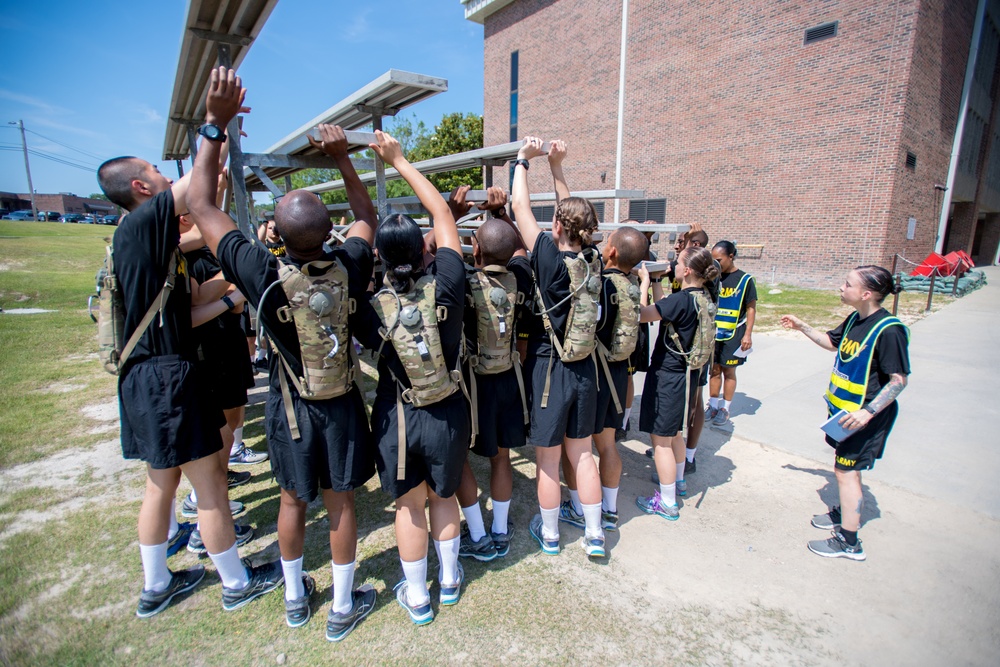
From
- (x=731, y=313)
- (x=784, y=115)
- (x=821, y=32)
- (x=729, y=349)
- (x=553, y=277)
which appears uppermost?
(x=821, y=32)

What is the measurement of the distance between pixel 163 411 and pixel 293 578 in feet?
3.45

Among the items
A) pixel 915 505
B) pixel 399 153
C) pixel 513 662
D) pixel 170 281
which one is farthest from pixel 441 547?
pixel 915 505

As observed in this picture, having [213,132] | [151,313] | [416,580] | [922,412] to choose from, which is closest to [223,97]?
[213,132]

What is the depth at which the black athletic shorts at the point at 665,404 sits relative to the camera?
328 centimetres

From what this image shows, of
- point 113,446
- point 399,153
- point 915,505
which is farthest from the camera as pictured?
point 113,446

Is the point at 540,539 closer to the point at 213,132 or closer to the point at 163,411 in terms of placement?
the point at 163,411

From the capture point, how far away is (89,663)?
2209mm

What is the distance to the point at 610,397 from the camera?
306 centimetres

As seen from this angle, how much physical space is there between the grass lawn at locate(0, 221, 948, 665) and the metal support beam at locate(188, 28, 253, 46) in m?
3.18

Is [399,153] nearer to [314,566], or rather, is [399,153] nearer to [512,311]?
[512,311]

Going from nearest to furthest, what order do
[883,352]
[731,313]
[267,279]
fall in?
[267,279], [883,352], [731,313]

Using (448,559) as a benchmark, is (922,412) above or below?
below

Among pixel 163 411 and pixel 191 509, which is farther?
pixel 191 509

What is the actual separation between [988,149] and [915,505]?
27.6 m
